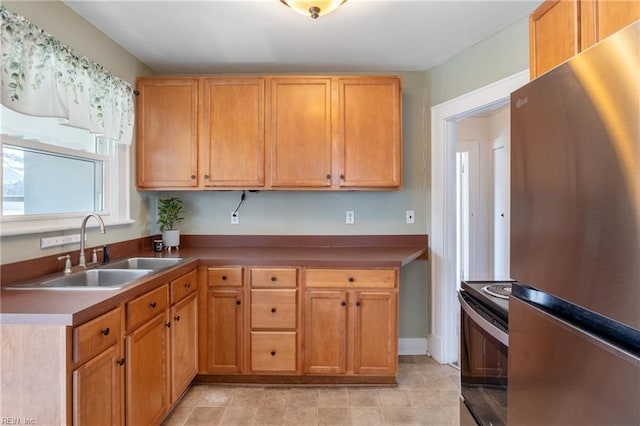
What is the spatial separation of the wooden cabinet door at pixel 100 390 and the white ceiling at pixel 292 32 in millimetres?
1923

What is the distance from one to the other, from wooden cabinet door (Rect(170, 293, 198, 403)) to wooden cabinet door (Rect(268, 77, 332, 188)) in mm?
1100

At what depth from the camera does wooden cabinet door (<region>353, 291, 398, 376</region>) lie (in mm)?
2389

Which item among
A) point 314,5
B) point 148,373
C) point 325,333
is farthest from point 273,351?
point 314,5

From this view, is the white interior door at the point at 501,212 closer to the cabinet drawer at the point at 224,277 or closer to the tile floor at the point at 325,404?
the tile floor at the point at 325,404

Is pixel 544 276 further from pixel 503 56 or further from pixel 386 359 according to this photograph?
pixel 503 56

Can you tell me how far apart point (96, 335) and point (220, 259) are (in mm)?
1081

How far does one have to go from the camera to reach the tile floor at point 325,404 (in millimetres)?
2076

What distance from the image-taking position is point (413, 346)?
2.98 metres

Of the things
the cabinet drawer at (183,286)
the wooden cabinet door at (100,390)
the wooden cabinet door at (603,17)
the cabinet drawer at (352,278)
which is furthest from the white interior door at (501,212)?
the wooden cabinet door at (100,390)

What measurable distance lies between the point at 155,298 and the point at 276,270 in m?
0.82

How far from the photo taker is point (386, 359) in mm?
2400

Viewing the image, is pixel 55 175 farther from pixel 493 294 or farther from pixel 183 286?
pixel 493 294

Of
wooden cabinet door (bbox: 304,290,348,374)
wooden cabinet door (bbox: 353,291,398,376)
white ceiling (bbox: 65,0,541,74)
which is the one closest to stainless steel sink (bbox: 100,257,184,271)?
wooden cabinet door (bbox: 304,290,348,374)

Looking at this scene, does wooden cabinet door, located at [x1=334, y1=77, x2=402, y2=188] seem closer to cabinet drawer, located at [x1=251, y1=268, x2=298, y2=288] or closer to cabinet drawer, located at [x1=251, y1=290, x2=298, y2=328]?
cabinet drawer, located at [x1=251, y1=268, x2=298, y2=288]
